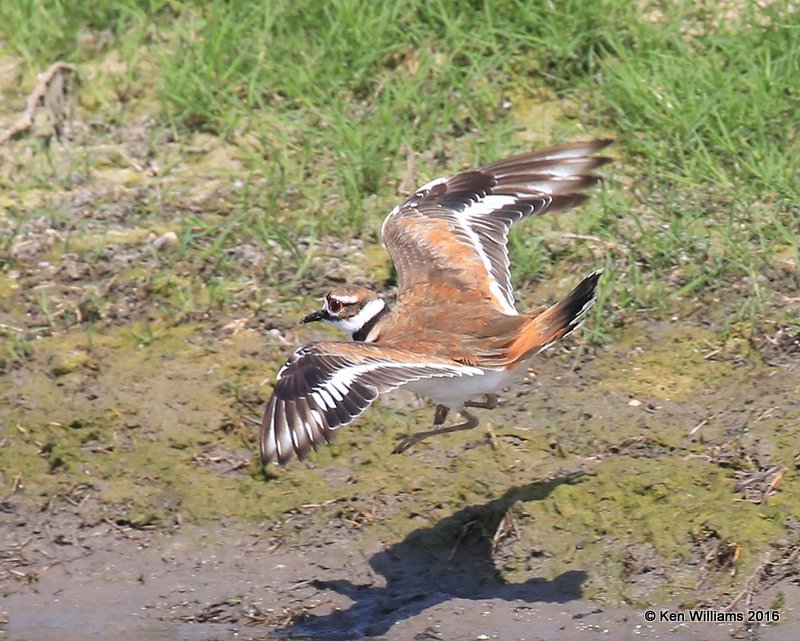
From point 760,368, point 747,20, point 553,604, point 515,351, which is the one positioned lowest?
point 553,604

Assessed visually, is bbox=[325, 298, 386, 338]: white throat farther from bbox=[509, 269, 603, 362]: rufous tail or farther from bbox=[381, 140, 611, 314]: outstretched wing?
bbox=[509, 269, 603, 362]: rufous tail

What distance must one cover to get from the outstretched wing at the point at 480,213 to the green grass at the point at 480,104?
535mm

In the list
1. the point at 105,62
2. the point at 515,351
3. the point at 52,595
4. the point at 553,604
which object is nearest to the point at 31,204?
the point at 105,62

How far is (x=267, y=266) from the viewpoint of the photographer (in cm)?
865

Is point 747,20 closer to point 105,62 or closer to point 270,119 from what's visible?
point 270,119

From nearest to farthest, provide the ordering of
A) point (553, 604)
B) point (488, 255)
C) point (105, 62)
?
1. point (553, 604)
2. point (488, 255)
3. point (105, 62)

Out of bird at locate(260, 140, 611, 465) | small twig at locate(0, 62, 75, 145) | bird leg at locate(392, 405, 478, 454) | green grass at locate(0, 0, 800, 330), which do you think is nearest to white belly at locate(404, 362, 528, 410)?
bird at locate(260, 140, 611, 465)

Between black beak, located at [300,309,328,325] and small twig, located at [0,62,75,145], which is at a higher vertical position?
small twig, located at [0,62,75,145]

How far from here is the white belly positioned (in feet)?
22.5

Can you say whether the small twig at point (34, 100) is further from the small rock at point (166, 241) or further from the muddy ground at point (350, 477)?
the small rock at point (166, 241)

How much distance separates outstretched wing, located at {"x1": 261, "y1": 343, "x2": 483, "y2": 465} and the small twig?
3.77 meters

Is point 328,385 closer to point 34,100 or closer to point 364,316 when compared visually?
point 364,316

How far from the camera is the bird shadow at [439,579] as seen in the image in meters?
6.84

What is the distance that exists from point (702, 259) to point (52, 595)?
12.9 ft
